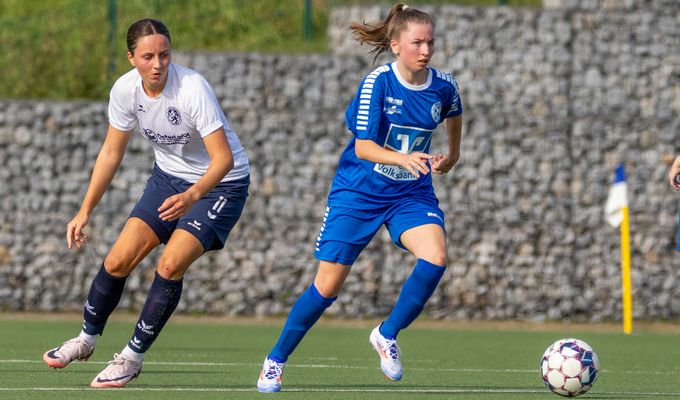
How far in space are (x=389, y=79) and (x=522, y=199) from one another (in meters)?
9.44

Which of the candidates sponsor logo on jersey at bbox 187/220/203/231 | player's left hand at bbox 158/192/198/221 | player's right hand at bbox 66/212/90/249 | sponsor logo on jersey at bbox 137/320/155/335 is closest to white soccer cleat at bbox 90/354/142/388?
sponsor logo on jersey at bbox 137/320/155/335

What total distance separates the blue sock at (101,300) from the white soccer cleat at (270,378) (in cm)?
103

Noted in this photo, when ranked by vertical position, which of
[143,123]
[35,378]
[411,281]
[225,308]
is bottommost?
[225,308]

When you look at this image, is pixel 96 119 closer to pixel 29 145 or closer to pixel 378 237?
pixel 29 145

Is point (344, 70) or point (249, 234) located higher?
point (344, 70)

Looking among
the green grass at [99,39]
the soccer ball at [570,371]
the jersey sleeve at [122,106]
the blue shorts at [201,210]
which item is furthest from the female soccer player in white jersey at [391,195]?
the green grass at [99,39]

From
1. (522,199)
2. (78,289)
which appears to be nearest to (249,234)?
(78,289)

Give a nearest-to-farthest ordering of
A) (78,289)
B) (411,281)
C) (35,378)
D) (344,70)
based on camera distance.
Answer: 1. (411,281)
2. (35,378)
3. (78,289)
4. (344,70)

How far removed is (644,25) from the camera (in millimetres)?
17609

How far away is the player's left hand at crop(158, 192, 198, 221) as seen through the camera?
6996 millimetres

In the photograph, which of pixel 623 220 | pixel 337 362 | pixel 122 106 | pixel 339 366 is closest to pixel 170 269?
pixel 122 106

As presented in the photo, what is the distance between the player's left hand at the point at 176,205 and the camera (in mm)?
6996

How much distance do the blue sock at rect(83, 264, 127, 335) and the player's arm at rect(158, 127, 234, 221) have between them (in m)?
0.59

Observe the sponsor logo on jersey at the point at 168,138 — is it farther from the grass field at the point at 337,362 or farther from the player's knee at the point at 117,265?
the grass field at the point at 337,362
